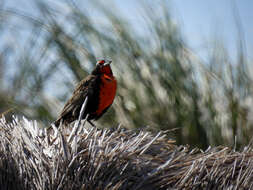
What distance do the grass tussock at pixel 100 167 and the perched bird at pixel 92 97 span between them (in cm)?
120

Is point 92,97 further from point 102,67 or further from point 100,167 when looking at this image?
point 100,167

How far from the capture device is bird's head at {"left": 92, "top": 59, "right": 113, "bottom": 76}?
2.78 m

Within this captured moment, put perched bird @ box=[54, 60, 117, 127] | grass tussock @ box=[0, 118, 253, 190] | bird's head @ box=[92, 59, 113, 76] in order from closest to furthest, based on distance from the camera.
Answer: grass tussock @ box=[0, 118, 253, 190], perched bird @ box=[54, 60, 117, 127], bird's head @ box=[92, 59, 113, 76]

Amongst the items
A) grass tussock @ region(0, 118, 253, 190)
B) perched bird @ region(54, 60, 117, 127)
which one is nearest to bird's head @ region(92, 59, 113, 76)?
perched bird @ region(54, 60, 117, 127)

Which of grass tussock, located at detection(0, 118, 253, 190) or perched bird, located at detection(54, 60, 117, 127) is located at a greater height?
grass tussock, located at detection(0, 118, 253, 190)

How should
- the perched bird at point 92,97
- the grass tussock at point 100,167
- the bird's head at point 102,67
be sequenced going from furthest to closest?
1. the bird's head at point 102,67
2. the perched bird at point 92,97
3. the grass tussock at point 100,167

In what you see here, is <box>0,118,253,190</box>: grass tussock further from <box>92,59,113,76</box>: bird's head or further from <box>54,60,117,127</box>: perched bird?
<box>92,59,113,76</box>: bird's head

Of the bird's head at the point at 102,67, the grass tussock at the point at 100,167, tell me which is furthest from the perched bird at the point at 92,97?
the grass tussock at the point at 100,167

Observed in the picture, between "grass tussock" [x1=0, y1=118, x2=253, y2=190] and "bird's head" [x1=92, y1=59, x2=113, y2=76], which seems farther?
"bird's head" [x1=92, y1=59, x2=113, y2=76]

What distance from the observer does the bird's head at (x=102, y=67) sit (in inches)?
109

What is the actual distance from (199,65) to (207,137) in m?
0.55

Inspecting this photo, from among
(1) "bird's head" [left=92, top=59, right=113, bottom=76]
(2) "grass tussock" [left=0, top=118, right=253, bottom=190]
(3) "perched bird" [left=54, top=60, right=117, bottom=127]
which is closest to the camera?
(2) "grass tussock" [left=0, top=118, right=253, bottom=190]

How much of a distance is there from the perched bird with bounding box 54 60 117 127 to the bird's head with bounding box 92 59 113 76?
73mm

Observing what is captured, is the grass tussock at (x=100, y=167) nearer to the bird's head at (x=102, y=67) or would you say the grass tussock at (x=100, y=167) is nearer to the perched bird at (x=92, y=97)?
the perched bird at (x=92, y=97)
